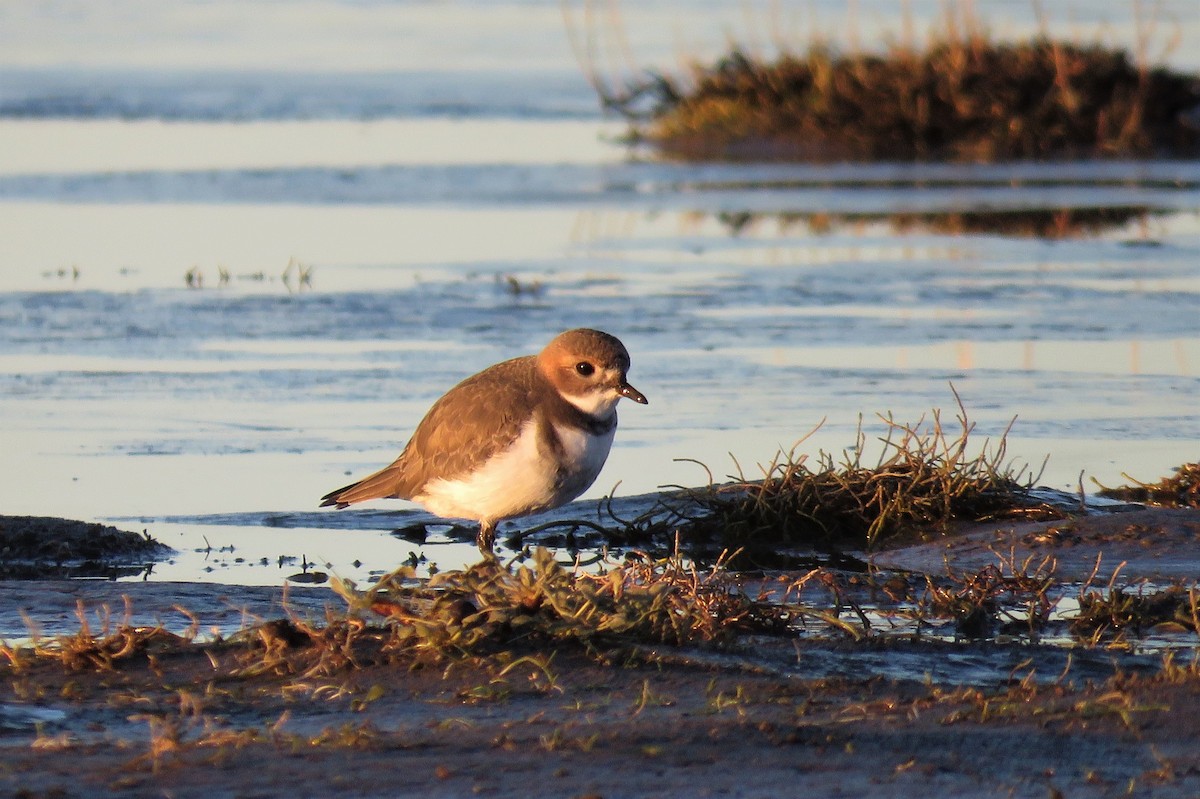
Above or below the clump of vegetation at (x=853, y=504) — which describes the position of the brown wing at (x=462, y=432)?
above

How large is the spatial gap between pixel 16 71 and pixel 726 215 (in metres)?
11.9

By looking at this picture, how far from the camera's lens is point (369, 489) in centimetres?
832

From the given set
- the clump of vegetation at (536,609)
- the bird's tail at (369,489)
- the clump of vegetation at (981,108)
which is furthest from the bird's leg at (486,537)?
the clump of vegetation at (981,108)

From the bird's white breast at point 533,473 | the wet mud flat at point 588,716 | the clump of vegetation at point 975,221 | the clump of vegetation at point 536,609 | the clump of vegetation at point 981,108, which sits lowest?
the wet mud flat at point 588,716

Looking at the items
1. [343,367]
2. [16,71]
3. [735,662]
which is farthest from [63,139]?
[735,662]

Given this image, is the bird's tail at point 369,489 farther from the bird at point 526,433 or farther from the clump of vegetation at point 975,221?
the clump of vegetation at point 975,221

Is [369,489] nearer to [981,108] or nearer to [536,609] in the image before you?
[536,609]

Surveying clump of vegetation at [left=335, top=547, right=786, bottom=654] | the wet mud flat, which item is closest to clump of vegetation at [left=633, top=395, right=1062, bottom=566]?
the wet mud flat

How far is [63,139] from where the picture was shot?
848 inches

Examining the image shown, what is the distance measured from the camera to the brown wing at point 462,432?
7.67 m

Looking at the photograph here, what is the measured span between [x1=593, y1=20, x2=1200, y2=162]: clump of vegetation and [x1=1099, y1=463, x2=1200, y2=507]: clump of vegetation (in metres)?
13.2

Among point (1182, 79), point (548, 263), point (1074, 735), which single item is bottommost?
point (1074, 735)

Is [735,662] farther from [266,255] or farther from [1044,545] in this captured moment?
[266,255]

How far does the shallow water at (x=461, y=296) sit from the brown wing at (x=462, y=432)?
1.14 feet
